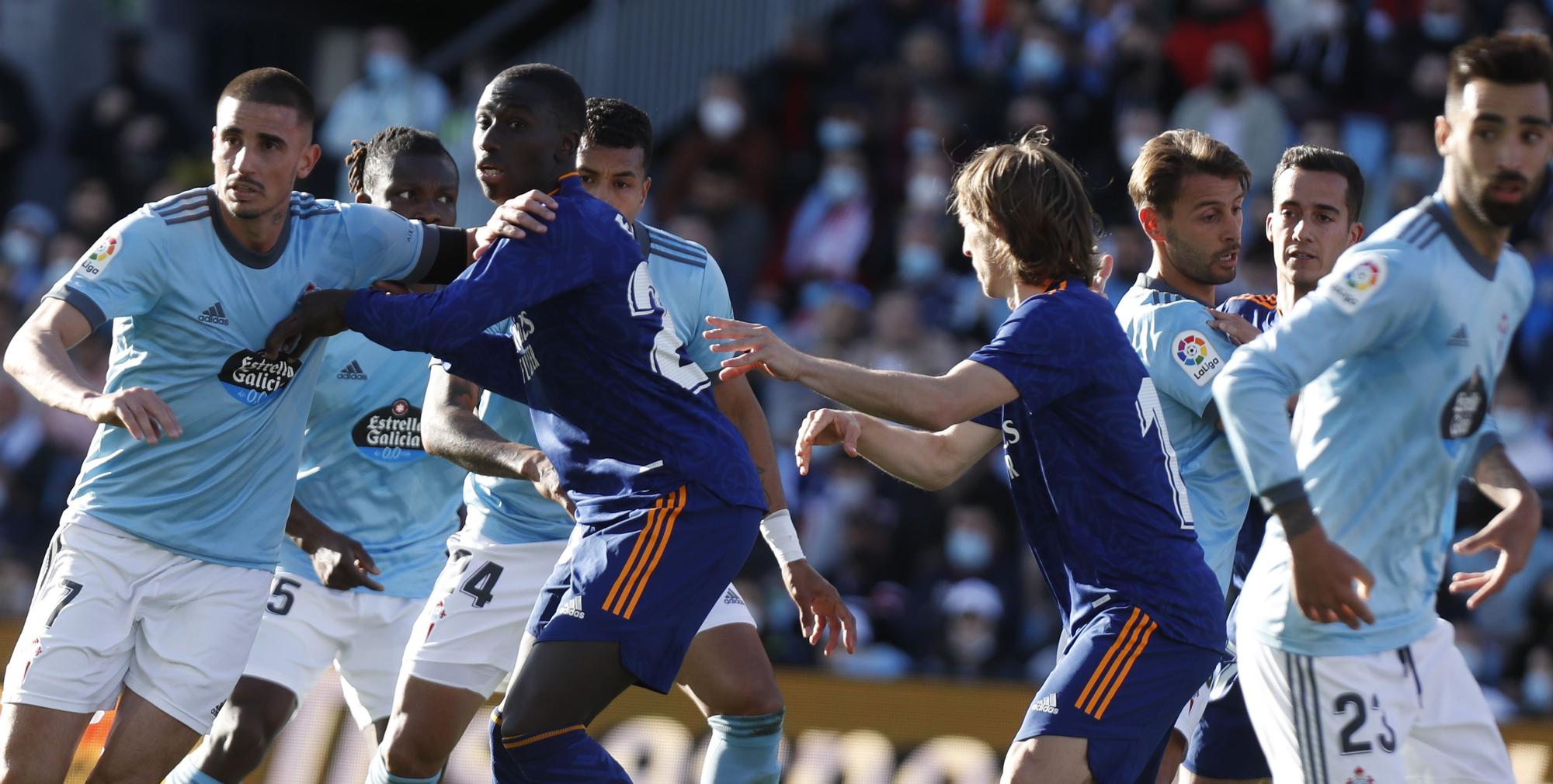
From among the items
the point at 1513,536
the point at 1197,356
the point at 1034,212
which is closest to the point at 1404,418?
the point at 1513,536

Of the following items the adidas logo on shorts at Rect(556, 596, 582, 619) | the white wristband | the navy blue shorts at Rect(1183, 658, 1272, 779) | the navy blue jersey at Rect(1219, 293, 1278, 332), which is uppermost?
the navy blue jersey at Rect(1219, 293, 1278, 332)

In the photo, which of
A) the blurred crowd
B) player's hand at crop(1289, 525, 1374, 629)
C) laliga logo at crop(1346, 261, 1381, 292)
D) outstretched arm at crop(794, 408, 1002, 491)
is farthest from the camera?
the blurred crowd

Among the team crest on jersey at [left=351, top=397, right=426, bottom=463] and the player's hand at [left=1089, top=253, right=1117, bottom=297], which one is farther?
the team crest on jersey at [left=351, top=397, right=426, bottom=463]

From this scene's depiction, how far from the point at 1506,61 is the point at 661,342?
234 centimetres

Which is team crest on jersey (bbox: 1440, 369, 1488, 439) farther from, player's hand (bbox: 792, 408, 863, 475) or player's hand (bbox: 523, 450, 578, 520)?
player's hand (bbox: 523, 450, 578, 520)

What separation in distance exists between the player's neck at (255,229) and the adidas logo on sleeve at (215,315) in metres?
0.23

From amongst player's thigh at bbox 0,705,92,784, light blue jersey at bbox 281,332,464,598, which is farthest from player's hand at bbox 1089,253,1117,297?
player's thigh at bbox 0,705,92,784

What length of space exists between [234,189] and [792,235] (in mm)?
9645

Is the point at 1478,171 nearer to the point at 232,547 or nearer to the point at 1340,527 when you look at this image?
the point at 1340,527

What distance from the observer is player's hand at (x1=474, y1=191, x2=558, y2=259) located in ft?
16.2

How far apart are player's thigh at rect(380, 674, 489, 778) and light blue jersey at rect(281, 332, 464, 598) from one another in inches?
30.6

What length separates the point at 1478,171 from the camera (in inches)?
178

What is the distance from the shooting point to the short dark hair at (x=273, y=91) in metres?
5.86

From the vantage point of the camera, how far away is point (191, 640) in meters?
5.82
